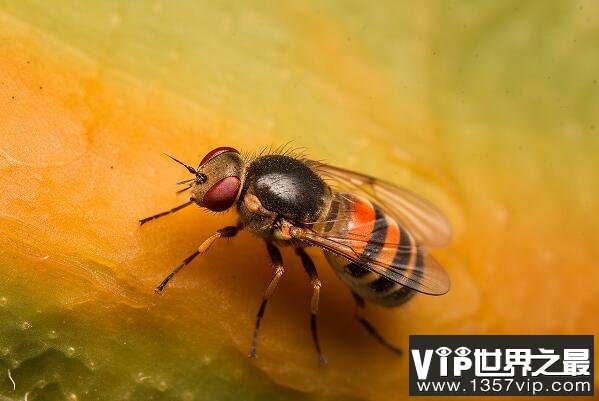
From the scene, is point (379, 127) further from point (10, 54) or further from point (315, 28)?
point (10, 54)

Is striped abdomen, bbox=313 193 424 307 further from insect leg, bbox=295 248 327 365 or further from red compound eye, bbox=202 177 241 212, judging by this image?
red compound eye, bbox=202 177 241 212

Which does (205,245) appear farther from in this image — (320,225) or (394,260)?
(394,260)

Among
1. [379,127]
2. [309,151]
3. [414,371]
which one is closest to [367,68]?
[379,127]

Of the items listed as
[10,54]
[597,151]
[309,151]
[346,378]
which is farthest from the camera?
[597,151]

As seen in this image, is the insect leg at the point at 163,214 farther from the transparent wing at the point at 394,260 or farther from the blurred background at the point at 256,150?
the transparent wing at the point at 394,260
